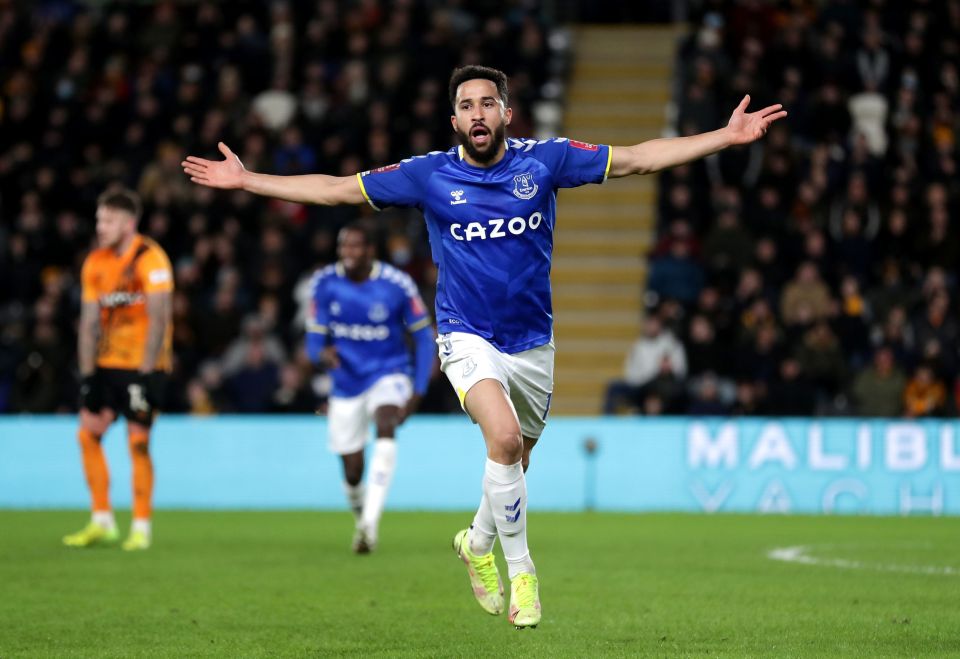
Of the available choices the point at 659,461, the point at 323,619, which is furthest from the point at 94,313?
the point at 659,461

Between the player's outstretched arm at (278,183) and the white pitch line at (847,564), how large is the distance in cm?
476

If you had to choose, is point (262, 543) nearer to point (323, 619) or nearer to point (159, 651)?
point (323, 619)

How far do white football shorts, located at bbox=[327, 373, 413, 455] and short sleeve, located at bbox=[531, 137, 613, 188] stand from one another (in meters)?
5.14

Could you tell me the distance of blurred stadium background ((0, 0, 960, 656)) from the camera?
17.5m

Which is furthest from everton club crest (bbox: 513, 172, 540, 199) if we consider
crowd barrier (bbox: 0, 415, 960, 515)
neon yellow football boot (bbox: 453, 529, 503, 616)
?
crowd barrier (bbox: 0, 415, 960, 515)

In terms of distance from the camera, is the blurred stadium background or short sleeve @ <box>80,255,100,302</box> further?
the blurred stadium background

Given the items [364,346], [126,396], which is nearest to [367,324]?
[364,346]

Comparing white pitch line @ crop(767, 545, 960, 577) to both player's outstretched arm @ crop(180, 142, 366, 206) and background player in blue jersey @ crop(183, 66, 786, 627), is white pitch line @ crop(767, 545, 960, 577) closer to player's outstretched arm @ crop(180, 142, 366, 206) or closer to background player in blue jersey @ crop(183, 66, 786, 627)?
background player in blue jersey @ crop(183, 66, 786, 627)

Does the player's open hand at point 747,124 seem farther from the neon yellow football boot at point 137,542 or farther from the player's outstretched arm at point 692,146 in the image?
the neon yellow football boot at point 137,542

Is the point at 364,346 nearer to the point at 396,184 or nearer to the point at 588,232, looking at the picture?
the point at 396,184

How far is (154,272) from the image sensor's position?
473 inches

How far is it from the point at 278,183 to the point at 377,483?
4977mm

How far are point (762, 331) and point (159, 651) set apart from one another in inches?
499

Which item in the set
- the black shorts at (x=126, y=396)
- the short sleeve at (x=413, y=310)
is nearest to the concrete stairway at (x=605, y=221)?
the short sleeve at (x=413, y=310)
